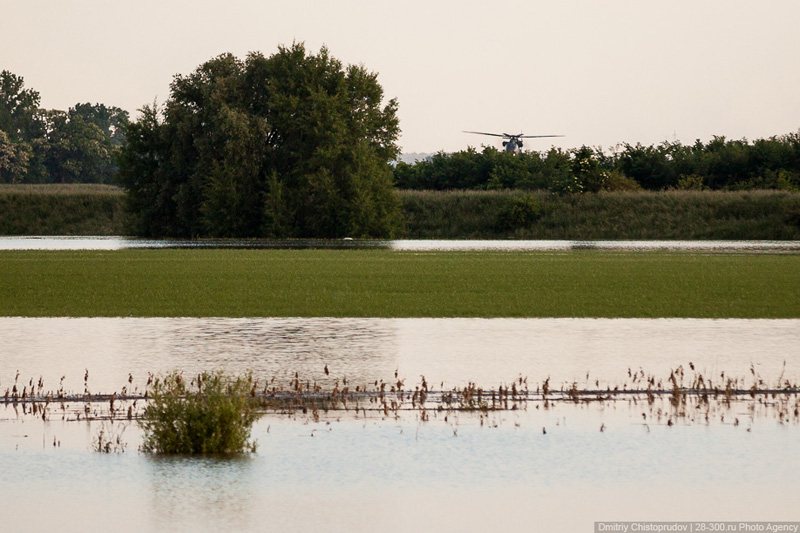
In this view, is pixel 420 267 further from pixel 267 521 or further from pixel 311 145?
pixel 311 145

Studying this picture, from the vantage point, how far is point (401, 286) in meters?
34.4


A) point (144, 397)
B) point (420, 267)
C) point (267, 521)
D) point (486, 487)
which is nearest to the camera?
point (267, 521)

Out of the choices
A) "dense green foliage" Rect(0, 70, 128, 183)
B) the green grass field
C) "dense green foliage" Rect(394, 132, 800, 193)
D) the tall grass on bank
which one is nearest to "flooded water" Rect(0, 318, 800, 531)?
the green grass field

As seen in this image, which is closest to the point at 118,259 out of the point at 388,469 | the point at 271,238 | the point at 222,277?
the point at 222,277

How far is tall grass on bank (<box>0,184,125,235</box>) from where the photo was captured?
94500 millimetres

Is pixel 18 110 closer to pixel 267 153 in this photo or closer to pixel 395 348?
pixel 267 153

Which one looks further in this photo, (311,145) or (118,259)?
(311,145)

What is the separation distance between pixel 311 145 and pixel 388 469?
72944 mm

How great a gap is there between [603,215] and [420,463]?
73537 mm

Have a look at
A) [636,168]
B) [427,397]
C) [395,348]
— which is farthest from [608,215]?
[427,397]

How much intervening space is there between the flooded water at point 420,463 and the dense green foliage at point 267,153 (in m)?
62.2

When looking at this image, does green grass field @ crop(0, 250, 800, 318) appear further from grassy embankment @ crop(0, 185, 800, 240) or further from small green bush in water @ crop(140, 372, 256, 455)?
grassy embankment @ crop(0, 185, 800, 240)

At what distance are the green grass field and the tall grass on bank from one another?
4364 centimetres

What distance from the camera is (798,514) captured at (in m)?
9.11
